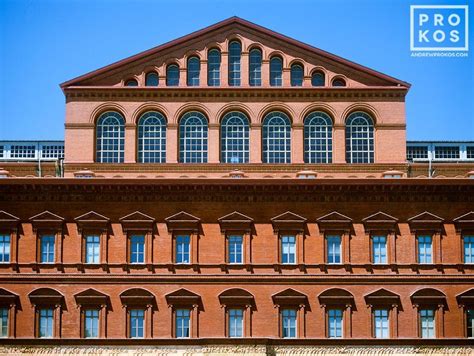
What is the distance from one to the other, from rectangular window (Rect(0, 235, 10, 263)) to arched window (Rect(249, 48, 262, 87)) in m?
17.1

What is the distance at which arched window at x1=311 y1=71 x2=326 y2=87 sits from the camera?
196ft

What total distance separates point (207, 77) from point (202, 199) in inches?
344

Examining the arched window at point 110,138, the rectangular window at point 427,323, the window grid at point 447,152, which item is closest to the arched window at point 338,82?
the window grid at point 447,152

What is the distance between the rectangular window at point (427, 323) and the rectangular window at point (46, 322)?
1998 cm

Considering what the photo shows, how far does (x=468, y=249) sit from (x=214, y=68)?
18457 millimetres

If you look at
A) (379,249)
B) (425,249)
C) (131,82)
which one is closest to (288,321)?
(379,249)

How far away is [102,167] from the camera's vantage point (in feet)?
190

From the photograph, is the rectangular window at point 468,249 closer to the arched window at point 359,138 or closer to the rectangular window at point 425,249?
the rectangular window at point 425,249

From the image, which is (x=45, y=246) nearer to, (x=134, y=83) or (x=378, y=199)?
(x=134, y=83)

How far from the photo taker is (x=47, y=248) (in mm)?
54312

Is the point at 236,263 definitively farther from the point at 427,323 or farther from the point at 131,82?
the point at 131,82

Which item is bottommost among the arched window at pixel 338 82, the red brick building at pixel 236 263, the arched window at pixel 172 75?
the red brick building at pixel 236 263

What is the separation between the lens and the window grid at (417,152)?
6312cm

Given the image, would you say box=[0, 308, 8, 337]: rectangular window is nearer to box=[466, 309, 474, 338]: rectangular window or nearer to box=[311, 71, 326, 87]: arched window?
box=[311, 71, 326, 87]: arched window
